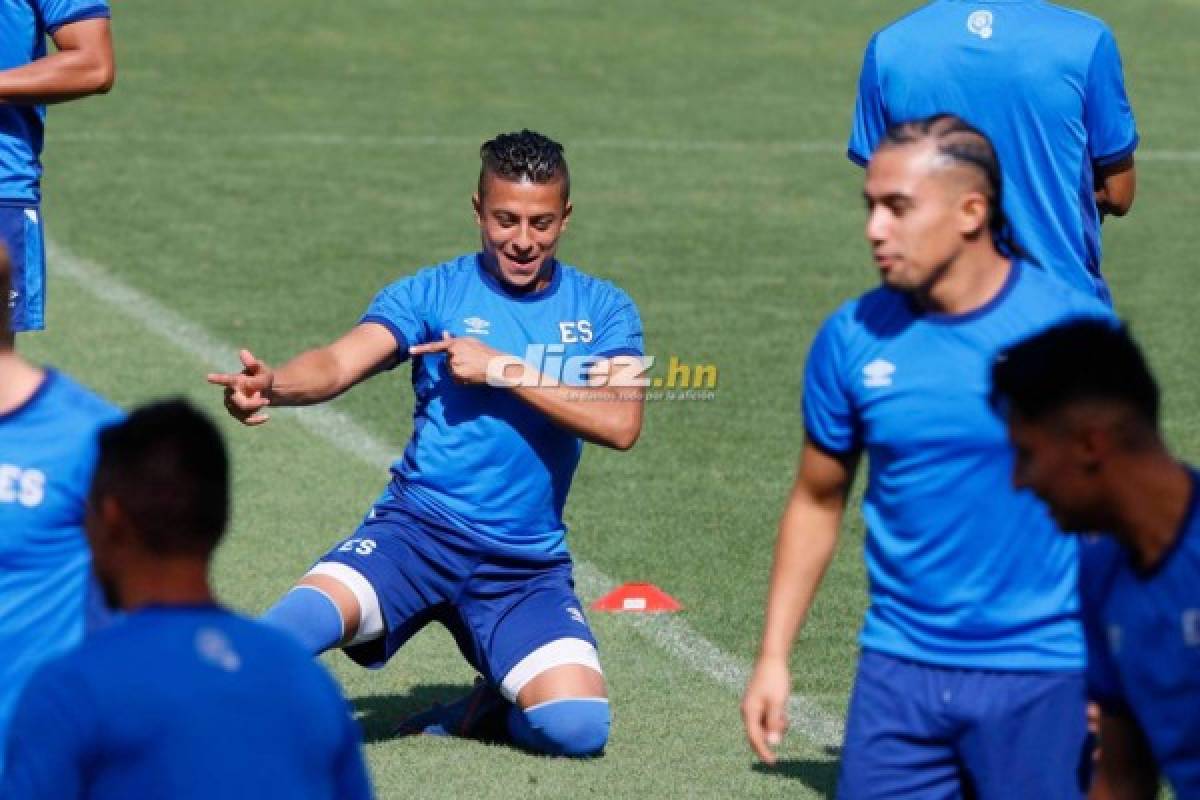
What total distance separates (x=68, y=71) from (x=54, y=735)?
196 inches

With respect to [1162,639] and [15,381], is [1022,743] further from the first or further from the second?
[15,381]

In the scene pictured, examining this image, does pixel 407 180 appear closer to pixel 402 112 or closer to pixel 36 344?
pixel 402 112

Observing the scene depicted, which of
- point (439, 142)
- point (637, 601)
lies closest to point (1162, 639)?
point (637, 601)

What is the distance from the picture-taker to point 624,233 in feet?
53.9

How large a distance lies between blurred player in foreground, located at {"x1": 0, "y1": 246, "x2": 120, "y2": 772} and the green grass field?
2459mm

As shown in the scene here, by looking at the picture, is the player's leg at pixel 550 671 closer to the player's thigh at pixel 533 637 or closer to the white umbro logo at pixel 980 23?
the player's thigh at pixel 533 637

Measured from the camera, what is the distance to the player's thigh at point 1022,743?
16.9 ft

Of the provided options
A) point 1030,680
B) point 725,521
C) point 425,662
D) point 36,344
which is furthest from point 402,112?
point 1030,680

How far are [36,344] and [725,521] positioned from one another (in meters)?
4.54

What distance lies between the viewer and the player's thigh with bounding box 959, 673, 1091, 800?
5152mm

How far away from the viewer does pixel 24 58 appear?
841cm

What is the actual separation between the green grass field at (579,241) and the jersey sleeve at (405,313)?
123 centimetres

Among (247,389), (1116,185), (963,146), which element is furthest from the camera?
(1116,185)

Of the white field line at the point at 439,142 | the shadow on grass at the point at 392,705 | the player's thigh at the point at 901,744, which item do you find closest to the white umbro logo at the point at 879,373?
the player's thigh at the point at 901,744
